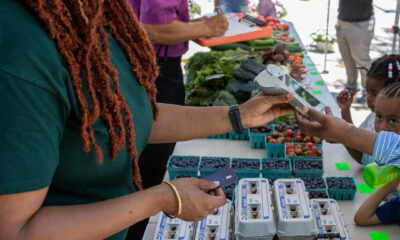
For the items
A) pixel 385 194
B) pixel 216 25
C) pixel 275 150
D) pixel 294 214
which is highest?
pixel 216 25

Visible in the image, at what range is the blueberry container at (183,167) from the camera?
88.0 inches


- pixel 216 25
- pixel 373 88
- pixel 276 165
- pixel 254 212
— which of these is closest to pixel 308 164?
→ pixel 276 165

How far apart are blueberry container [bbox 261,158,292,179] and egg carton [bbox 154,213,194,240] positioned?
2.07ft

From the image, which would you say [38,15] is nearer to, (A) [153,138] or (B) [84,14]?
(B) [84,14]

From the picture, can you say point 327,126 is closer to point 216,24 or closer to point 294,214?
point 294,214

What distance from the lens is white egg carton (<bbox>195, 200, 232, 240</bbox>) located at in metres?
1.67

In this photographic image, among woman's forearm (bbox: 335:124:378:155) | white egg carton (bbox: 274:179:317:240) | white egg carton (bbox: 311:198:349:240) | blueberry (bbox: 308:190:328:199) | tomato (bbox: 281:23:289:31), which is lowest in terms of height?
tomato (bbox: 281:23:289:31)

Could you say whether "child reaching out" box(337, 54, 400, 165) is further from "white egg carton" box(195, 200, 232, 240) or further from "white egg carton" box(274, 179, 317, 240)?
"white egg carton" box(195, 200, 232, 240)

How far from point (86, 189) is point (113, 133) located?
183 mm

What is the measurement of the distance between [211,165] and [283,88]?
763mm

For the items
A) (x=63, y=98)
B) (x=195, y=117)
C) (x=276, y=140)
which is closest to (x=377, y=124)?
(x=276, y=140)

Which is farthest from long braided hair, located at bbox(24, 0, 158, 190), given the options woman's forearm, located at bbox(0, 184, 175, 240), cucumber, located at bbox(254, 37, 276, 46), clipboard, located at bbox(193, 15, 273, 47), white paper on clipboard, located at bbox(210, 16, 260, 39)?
cucumber, located at bbox(254, 37, 276, 46)

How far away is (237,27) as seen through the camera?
3.57 metres

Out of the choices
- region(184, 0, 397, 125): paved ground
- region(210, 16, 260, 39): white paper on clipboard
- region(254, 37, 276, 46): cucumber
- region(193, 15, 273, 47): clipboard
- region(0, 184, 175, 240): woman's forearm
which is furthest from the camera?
region(184, 0, 397, 125): paved ground
